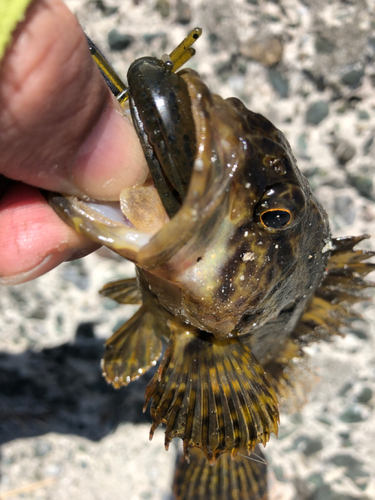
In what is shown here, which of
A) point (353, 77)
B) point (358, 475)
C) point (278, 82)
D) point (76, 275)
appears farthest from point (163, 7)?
point (358, 475)

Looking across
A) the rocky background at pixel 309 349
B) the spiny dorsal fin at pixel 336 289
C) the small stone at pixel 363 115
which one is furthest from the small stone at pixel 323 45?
the spiny dorsal fin at pixel 336 289

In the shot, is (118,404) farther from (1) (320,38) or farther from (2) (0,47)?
(1) (320,38)

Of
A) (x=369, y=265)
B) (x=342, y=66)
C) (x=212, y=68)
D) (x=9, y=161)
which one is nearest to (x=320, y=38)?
(x=342, y=66)

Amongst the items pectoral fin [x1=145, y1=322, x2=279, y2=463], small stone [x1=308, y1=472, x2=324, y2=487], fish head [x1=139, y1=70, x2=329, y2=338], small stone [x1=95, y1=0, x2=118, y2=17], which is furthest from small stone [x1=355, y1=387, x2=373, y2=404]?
small stone [x1=95, y1=0, x2=118, y2=17]

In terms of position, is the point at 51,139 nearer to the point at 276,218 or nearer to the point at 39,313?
the point at 276,218

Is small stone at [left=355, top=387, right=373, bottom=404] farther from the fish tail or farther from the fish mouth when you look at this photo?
the fish mouth
